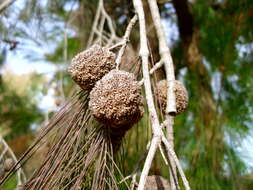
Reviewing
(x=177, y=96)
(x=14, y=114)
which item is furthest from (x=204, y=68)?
(x=14, y=114)

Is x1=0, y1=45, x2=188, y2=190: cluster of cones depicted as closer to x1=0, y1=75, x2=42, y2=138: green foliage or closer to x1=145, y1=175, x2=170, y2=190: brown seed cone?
x1=145, y1=175, x2=170, y2=190: brown seed cone

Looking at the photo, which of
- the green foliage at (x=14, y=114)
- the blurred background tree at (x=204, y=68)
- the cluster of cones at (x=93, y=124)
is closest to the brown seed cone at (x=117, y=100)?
the cluster of cones at (x=93, y=124)

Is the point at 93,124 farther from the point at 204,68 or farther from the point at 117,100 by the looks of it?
the point at 204,68

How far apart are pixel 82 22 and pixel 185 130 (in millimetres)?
554

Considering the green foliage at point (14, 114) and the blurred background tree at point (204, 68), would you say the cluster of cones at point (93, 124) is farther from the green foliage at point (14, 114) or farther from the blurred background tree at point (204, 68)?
the green foliage at point (14, 114)

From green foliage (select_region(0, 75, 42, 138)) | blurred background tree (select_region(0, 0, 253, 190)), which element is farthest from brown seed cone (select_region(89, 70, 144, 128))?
green foliage (select_region(0, 75, 42, 138))

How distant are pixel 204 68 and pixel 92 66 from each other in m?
1.11

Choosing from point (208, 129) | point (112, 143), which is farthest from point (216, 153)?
point (112, 143)

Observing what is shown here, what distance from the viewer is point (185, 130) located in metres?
1.56

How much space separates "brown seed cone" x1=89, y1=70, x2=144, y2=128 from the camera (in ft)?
1.89

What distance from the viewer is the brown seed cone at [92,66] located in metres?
0.65

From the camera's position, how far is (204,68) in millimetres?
1697

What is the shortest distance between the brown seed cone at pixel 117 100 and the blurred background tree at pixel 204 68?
65 centimetres

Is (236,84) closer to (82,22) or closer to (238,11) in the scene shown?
(238,11)
